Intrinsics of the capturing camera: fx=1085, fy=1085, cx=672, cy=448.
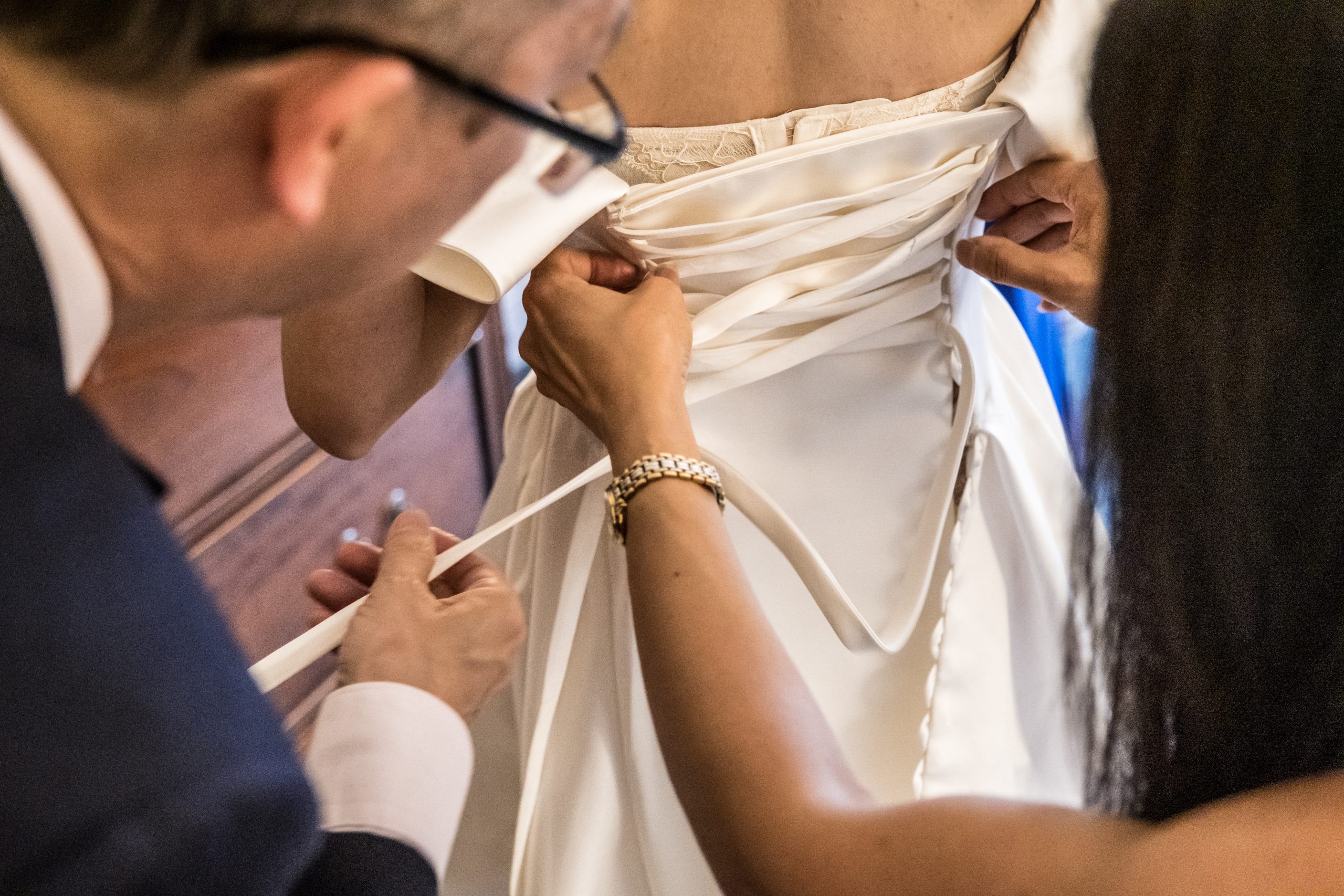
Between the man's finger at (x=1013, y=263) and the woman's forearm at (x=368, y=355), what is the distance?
0.40 meters

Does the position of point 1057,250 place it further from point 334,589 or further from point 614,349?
point 334,589

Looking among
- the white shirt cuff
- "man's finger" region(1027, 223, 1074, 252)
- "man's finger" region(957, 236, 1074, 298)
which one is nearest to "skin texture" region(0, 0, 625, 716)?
the white shirt cuff

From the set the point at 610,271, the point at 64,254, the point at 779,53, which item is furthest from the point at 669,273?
the point at 64,254

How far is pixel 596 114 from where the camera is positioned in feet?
1.67

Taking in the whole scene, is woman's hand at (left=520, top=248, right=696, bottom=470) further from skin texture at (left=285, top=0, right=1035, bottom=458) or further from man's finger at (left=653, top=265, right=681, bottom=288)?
skin texture at (left=285, top=0, right=1035, bottom=458)

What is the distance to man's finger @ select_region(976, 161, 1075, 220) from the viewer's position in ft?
2.82

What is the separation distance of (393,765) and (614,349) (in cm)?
32

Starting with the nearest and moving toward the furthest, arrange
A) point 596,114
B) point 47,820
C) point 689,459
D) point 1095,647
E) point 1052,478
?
point 47,820, point 596,114, point 1095,647, point 689,459, point 1052,478

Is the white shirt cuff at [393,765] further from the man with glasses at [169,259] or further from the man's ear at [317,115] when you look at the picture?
the man's ear at [317,115]

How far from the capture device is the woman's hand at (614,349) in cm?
76

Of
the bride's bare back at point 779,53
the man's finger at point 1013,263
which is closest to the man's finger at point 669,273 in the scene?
the bride's bare back at point 779,53

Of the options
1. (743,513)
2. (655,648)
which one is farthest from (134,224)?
(743,513)

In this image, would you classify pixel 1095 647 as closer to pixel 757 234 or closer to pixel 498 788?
pixel 757 234

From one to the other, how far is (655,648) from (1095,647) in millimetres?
260
